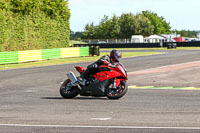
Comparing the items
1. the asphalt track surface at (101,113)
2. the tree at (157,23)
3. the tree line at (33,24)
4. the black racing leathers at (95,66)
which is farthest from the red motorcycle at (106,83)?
the tree at (157,23)

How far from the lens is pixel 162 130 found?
281 inches

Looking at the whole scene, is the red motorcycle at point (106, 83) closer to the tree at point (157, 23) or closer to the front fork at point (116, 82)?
the front fork at point (116, 82)

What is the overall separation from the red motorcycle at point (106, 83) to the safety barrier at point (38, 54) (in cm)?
2182

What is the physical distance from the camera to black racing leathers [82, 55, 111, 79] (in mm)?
11453

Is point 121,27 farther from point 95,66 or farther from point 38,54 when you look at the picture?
point 95,66

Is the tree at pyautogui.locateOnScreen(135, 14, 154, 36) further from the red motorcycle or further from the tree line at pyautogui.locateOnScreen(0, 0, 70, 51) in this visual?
the red motorcycle

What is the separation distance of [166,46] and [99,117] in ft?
202

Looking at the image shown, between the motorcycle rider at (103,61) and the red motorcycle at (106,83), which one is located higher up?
the motorcycle rider at (103,61)

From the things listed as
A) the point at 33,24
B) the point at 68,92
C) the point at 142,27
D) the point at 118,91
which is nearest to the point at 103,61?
the point at 118,91

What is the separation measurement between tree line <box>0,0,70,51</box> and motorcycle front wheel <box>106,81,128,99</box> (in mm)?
27515

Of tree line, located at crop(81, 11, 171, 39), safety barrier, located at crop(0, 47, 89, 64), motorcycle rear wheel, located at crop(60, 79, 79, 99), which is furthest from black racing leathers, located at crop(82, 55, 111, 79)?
tree line, located at crop(81, 11, 171, 39)

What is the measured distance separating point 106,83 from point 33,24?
32877 millimetres

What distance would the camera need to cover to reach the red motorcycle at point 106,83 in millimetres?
11422

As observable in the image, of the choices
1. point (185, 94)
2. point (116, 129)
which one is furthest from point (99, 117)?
point (185, 94)
